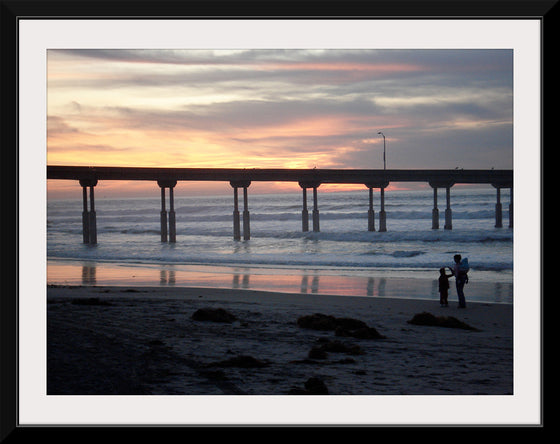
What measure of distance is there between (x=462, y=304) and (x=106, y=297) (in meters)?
7.50

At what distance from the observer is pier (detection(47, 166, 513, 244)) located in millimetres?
45906

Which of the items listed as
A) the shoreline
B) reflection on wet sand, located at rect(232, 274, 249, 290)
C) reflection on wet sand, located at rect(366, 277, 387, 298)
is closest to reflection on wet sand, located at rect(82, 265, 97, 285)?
the shoreline

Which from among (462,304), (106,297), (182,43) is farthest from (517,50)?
(106,297)

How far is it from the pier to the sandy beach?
1301 inches

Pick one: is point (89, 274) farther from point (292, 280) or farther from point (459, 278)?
point (459, 278)

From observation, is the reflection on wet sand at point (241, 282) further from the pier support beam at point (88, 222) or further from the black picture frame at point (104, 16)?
the pier support beam at point (88, 222)

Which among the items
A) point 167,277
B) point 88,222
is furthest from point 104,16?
point 88,222

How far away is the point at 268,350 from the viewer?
8.95 metres

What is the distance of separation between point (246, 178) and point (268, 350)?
39.9m

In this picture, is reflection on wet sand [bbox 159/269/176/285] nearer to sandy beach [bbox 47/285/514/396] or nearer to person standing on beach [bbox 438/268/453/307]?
sandy beach [bbox 47/285/514/396]
